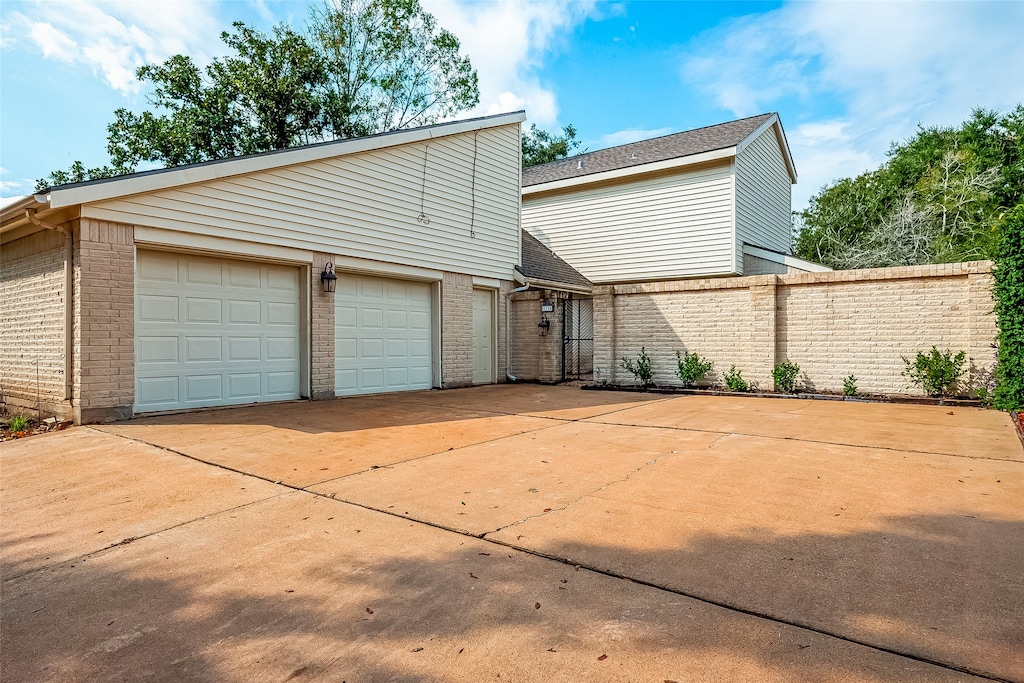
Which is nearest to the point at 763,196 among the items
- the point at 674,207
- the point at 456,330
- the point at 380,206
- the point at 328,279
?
the point at 674,207

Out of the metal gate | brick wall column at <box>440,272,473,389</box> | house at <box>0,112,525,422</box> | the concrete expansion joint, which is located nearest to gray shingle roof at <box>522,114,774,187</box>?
the metal gate

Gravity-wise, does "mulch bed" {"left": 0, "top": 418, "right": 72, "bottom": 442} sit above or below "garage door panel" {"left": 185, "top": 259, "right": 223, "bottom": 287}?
below

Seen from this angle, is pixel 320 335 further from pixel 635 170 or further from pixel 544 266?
pixel 635 170

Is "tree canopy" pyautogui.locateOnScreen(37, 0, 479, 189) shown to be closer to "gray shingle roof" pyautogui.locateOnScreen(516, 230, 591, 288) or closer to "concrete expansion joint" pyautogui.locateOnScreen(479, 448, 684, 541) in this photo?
"gray shingle roof" pyautogui.locateOnScreen(516, 230, 591, 288)

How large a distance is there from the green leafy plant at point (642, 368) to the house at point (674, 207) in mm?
3634

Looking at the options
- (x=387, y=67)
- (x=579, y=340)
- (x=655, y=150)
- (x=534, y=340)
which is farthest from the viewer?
(x=387, y=67)

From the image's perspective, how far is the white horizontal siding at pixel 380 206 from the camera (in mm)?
7762

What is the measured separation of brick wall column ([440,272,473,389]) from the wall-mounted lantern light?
2619mm

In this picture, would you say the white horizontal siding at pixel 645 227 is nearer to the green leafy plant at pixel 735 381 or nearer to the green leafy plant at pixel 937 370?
the green leafy plant at pixel 735 381

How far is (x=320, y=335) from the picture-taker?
916 centimetres

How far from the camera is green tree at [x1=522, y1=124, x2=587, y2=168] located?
3122cm

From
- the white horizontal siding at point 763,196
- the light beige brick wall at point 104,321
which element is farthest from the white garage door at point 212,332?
the white horizontal siding at point 763,196

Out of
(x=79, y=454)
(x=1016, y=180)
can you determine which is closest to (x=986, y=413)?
(x=79, y=454)

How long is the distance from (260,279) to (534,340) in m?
6.20
